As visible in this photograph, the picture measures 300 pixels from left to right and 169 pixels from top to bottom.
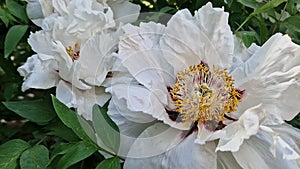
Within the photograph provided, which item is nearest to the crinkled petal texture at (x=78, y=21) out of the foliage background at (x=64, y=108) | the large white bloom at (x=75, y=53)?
the large white bloom at (x=75, y=53)

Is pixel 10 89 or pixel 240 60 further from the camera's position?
pixel 10 89

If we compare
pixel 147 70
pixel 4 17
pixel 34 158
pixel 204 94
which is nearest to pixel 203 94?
pixel 204 94

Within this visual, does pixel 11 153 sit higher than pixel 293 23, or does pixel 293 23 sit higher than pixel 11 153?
pixel 293 23

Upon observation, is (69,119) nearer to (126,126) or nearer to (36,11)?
(126,126)

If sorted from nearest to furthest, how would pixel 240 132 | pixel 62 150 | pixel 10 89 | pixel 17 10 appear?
pixel 240 132, pixel 62 150, pixel 17 10, pixel 10 89

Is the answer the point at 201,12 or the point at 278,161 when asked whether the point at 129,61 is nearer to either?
the point at 201,12

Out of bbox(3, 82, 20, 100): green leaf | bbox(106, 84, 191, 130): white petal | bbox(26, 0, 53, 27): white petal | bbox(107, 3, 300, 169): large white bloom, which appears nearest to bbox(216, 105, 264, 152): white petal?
bbox(107, 3, 300, 169): large white bloom
